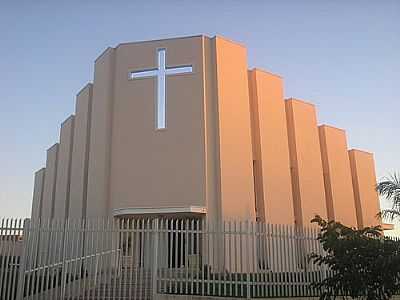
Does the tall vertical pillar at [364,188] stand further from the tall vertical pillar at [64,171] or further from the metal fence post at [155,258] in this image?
the metal fence post at [155,258]

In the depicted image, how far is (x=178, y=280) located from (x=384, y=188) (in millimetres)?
7441

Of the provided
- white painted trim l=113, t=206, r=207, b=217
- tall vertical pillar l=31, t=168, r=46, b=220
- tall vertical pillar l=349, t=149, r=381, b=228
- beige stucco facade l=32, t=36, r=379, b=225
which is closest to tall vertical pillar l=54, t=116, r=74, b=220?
beige stucco facade l=32, t=36, r=379, b=225

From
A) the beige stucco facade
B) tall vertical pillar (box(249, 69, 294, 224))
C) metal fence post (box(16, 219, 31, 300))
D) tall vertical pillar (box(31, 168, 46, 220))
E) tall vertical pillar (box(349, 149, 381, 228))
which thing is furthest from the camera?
tall vertical pillar (box(31, 168, 46, 220))

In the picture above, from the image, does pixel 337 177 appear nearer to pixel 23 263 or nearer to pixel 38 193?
pixel 23 263

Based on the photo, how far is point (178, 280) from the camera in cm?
1135

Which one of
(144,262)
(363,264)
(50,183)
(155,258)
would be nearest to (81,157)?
(50,183)

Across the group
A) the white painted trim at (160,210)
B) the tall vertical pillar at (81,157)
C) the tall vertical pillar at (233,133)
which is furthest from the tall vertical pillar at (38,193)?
the tall vertical pillar at (233,133)

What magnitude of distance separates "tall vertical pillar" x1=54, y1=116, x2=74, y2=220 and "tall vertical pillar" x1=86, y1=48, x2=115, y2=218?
16.0ft

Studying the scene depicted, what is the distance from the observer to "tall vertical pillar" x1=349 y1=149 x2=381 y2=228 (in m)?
29.8

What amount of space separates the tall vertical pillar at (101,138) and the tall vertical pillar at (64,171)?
4.86m

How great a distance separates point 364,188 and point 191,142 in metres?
16.0

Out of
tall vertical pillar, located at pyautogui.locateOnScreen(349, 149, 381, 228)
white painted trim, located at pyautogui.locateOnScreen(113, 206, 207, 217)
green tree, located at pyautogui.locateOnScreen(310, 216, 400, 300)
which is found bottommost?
green tree, located at pyautogui.locateOnScreen(310, 216, 400, 300)

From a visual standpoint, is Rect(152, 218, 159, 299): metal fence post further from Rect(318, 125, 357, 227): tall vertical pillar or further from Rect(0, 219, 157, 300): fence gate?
Rect(318, 125, 357, 227): tall vertical pillar

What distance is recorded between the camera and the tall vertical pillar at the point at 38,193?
37250 millimetres
